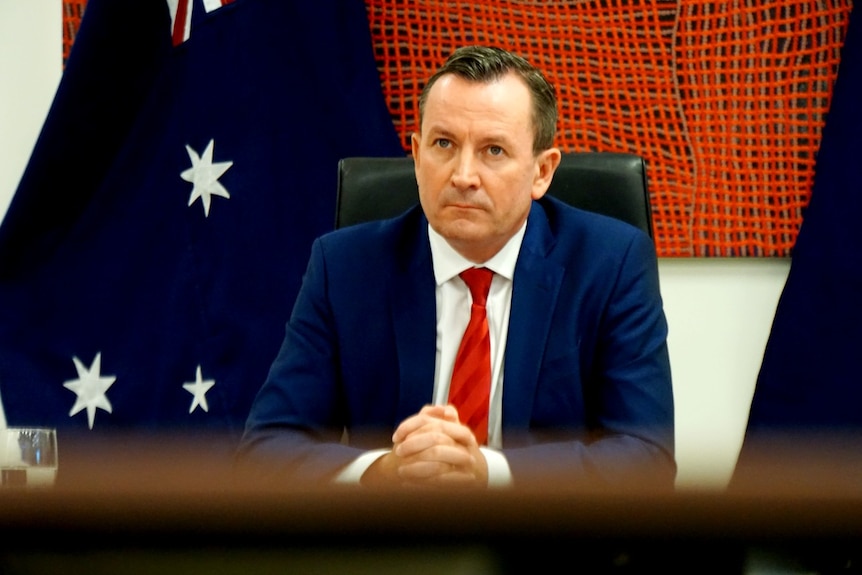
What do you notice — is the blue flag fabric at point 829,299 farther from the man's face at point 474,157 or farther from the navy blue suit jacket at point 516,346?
the man's face at point 474,157

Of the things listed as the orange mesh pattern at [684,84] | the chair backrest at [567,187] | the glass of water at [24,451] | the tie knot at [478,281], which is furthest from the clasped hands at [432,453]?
the orange mesh pattern at [684,84]

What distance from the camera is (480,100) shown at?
1501 mm

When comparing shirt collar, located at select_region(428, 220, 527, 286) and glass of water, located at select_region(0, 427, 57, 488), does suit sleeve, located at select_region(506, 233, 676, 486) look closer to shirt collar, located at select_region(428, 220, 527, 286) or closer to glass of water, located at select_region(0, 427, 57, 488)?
shirt collar, located at select_region(428, 220, 527, 286)

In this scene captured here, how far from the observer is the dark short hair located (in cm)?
151

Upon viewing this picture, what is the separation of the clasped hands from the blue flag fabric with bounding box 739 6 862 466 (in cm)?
97

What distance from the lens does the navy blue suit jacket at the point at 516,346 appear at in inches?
58.2

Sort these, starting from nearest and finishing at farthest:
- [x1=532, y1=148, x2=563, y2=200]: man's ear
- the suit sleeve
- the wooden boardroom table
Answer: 1. the wooden boardroom table
2. the suit sleeve
3. [x1=532, y1=148, x2=563, y2=200]: man's ear

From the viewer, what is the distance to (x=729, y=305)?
7.33 feet

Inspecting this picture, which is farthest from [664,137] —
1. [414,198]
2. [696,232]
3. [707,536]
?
[707,536]

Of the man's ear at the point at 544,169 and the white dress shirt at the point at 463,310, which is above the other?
the man's ear at the point at 544,169

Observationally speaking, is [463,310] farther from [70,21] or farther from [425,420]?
[70,21]

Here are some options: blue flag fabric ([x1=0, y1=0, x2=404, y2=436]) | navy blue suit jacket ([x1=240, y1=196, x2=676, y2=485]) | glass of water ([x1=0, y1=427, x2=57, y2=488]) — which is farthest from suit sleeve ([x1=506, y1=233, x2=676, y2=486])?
blue flag fabric ([x1=0, y1=0, x2=404, y2=436])

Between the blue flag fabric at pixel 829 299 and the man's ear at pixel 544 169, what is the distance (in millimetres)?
767

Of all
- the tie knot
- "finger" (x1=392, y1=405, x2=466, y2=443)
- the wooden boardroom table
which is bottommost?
the wooden boardroom table
